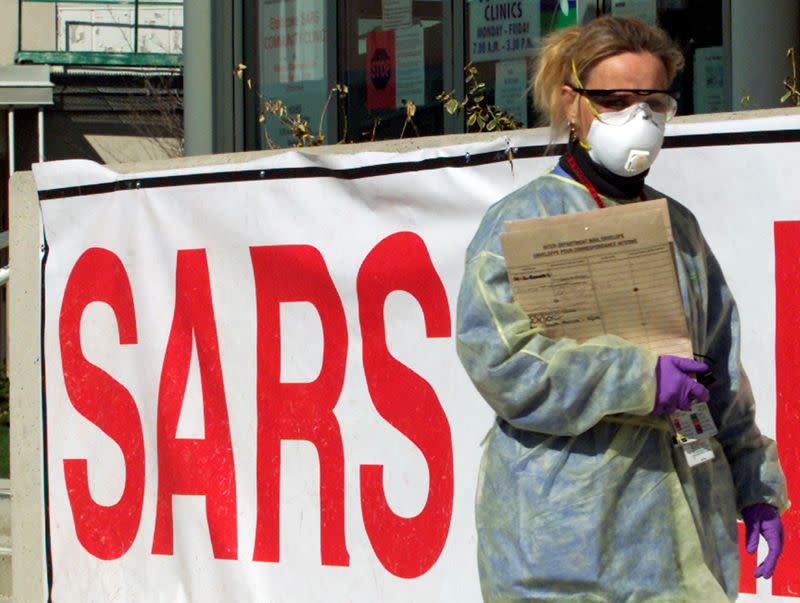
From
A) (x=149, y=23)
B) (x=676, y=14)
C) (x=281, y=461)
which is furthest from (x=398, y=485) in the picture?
→ (x=149, y=23)

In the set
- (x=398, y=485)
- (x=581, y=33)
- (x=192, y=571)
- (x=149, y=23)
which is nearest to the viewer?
(x=581, y=33)

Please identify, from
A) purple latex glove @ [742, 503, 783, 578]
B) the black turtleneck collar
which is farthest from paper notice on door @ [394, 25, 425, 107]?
purple latex glove @ [742, 503, 783, 578]

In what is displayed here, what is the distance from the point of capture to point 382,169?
459 centimetres

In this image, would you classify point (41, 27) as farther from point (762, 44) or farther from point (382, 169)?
point (382, 169)

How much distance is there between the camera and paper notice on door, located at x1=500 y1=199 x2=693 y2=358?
2.70 m

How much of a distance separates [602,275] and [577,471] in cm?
36

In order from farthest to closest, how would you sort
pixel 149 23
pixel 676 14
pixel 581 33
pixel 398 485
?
pixel 149 23
pixel 676 14
pixel 398 485
pixel 581 33

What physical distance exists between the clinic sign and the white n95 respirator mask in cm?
594

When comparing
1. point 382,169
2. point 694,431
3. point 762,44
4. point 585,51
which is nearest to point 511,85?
point 762,44

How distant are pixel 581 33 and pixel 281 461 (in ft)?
7.45

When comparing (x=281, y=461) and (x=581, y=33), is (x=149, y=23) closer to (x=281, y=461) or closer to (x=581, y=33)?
(x=281, y=461)

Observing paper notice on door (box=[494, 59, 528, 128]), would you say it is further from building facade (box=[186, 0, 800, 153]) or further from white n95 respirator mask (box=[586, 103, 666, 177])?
white n95 respirator mask (box=[586, 103, 666, 177])

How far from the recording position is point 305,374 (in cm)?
473

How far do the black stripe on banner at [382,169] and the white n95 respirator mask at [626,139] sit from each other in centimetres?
109
